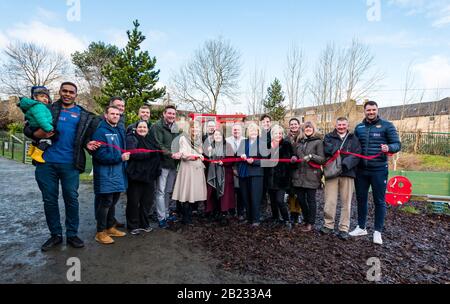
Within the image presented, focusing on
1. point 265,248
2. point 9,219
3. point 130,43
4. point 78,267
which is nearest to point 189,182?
point 265,248

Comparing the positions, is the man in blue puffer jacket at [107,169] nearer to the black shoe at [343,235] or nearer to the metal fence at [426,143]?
the black shoe at [343,235]

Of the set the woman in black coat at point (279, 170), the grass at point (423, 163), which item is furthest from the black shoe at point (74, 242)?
the grass at point (423, 163)

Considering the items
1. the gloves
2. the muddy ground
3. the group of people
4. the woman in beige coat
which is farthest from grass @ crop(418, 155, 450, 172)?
the woman in beige coat

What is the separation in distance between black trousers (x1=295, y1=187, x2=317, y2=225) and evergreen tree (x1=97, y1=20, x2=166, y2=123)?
14966 millimetres

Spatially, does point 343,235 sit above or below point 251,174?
below

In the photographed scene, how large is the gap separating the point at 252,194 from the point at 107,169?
2599 millimetres

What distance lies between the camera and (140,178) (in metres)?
4.23

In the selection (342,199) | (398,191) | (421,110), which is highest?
(421,110)

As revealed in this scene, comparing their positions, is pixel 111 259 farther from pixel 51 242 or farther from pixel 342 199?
pixel 342 199

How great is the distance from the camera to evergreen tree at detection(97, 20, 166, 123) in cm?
1734

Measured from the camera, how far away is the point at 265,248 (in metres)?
3.78

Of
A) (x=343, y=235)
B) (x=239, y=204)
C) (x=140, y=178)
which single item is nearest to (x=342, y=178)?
(x=343, y=235)

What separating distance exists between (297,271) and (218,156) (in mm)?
A: 2469
